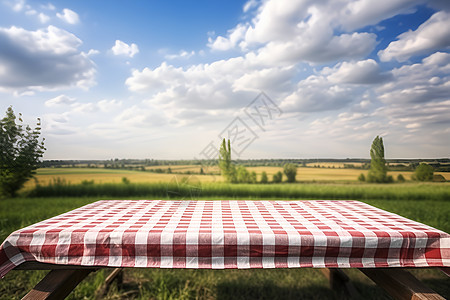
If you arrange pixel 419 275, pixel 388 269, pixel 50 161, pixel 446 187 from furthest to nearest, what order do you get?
pixel 50 161 < pixel 446 187 < pixel 419 275 < pixel 388 269

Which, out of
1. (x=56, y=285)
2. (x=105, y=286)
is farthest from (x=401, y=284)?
(x=105, y=286)

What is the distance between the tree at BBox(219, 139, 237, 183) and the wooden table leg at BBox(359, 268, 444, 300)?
3.91 meters

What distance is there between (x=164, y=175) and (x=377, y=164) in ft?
13.7

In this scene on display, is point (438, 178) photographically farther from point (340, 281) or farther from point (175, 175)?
point (175, 175)

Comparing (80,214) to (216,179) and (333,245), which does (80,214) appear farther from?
(216,179)

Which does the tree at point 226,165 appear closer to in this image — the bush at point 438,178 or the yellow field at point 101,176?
the yellow field at point 101,176

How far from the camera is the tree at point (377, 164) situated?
539 cm

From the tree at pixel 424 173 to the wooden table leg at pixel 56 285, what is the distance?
5.87 metres

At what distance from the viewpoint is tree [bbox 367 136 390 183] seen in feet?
17.7

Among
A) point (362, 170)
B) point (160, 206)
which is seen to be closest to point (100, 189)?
point (160, 206)

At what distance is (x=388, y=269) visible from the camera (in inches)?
67.6

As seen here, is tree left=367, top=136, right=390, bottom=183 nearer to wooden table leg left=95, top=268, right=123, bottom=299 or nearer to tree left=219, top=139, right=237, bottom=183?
tree left=219, top=139, right=237, bottom=183

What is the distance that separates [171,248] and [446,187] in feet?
19.5

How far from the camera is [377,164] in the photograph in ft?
18.4
